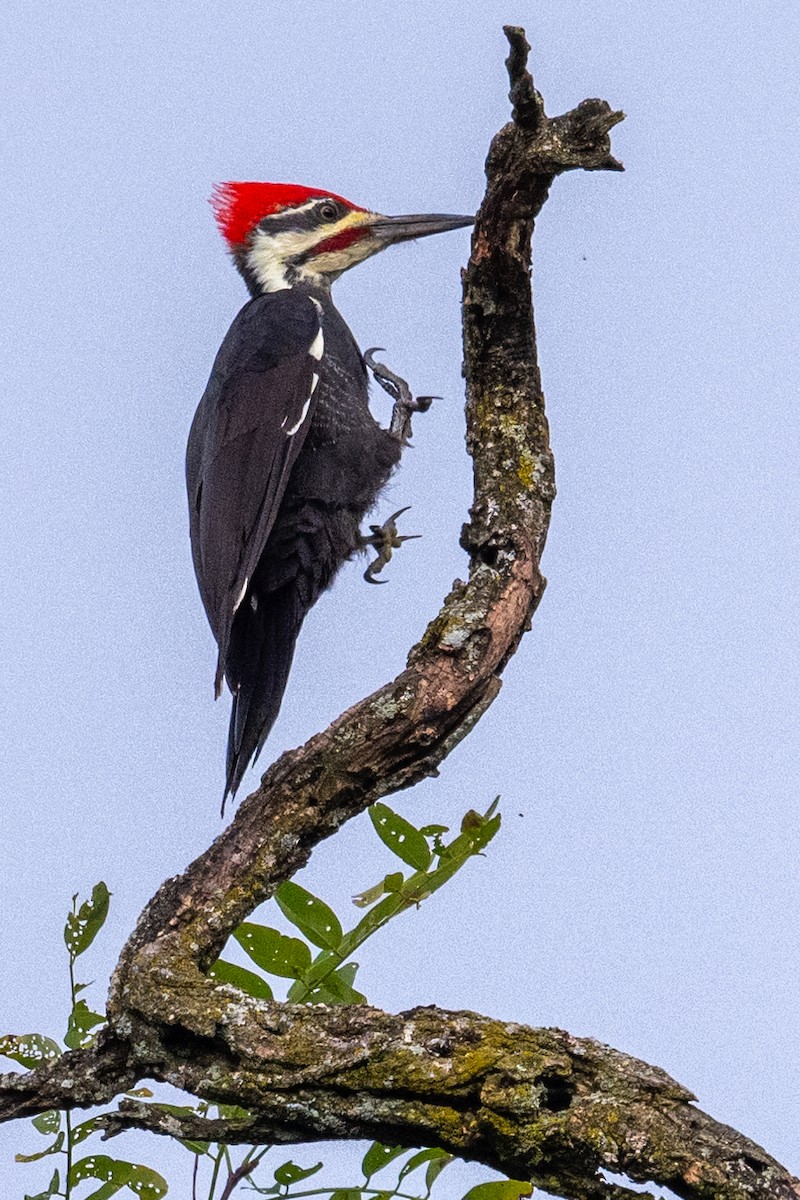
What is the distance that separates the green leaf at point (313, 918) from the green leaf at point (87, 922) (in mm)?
286

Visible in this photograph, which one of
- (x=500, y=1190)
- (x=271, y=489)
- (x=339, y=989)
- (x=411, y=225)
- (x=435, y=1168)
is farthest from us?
(x=411, y=225)

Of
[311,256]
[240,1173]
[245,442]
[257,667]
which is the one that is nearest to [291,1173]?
[240,1173]

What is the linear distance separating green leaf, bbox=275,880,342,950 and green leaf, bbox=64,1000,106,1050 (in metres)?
0.33

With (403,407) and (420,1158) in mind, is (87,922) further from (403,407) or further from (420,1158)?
(403,407)

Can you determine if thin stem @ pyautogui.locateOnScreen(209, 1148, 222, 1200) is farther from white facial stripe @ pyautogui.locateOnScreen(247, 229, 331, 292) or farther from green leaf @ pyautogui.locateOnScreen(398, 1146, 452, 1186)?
white facial stripe @ pyautogui.locateOnScreen(247, 229, 331, 292)

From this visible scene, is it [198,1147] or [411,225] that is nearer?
[198,1147]

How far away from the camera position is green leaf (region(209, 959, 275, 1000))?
2.34 m

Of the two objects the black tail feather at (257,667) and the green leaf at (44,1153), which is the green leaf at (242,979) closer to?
the green leaf at (44,1153)

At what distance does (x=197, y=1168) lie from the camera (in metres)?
2.19

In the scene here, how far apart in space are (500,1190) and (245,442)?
2395mm

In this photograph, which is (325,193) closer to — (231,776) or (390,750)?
(231,776)

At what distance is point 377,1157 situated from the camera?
2.12m

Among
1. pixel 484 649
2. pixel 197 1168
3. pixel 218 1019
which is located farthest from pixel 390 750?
pixel 197 1168

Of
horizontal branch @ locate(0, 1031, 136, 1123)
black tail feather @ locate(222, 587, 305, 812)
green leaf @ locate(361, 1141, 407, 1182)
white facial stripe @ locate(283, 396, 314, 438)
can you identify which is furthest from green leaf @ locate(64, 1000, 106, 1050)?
white facial stripe @ locate(283, 396, 314, 438)
